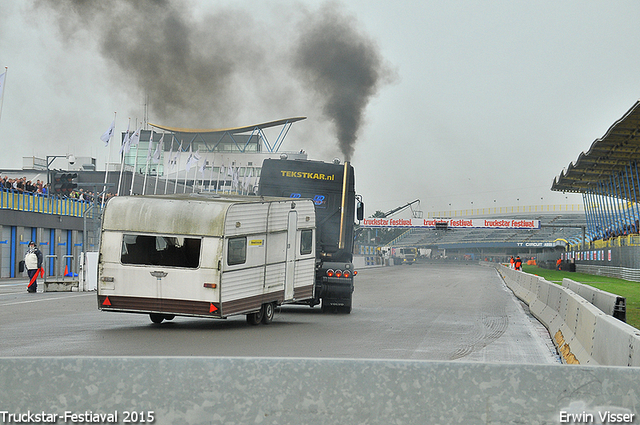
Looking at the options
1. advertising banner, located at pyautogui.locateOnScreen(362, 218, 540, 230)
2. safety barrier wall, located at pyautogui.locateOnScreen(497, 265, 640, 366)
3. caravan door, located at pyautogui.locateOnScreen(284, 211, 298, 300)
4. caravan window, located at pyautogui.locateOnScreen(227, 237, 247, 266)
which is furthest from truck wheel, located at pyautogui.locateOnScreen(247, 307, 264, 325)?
advertising banner, located at pyautogui.locateOnScreen(362, 218, 540, 230)

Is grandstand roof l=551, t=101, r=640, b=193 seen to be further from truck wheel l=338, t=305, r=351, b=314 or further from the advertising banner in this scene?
the advertising banner

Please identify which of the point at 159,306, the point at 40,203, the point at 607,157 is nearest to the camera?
the point at 159,306

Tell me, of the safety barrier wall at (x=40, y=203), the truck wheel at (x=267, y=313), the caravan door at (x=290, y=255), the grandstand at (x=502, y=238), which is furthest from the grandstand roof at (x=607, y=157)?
the grandstand at (x=502, y=238)

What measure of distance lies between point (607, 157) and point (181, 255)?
46.5 m

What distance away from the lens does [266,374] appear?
4340mm

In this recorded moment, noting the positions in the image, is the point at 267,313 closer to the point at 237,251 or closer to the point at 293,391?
the point at 237,251

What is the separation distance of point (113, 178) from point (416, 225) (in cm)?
5256

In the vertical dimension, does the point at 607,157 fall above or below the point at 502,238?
above

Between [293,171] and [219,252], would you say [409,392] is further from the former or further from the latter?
[293,171]

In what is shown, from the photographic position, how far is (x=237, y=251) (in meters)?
14.5

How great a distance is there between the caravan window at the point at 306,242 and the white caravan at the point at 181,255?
1884 millimetres

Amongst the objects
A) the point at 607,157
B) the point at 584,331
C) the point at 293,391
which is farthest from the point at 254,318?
the point at 607,157

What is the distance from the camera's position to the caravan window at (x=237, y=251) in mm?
14315

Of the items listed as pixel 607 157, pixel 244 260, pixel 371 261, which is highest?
pixel 607 157
